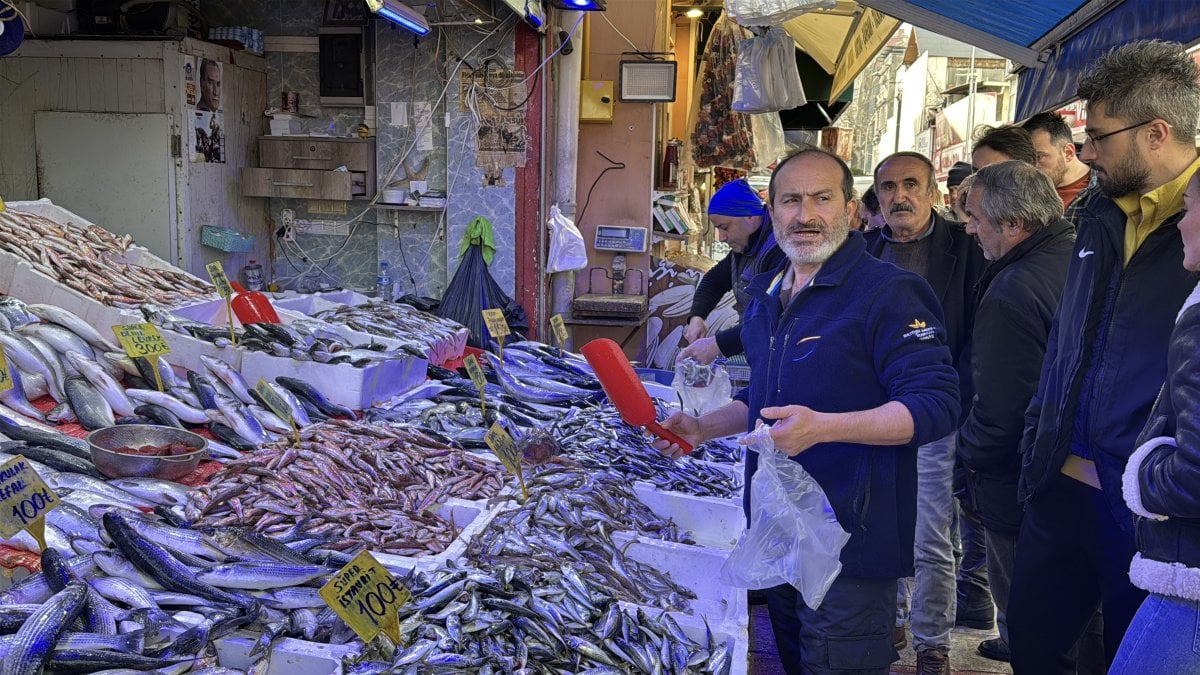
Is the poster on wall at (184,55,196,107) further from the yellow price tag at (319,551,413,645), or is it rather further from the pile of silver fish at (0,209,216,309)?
the yellow price tag at (319,551,413,645)

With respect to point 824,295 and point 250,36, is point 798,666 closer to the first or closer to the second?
point 824,295

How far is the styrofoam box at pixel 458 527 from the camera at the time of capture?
3.02 metres

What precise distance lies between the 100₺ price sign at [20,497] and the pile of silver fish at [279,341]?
2514 millimetres

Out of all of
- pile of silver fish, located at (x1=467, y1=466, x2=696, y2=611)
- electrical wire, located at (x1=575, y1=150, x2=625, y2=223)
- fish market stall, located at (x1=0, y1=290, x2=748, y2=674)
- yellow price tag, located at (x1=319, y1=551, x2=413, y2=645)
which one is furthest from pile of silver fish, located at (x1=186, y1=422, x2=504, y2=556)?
electrical wire, located at (x1=575, y1=150, x2=625, y2=223)

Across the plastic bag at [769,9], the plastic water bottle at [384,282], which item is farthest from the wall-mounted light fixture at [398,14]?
the plastic water bottle at [384,282]

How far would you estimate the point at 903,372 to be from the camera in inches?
94.2

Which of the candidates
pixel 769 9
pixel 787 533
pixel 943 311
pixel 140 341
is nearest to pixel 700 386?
pixel 943 311

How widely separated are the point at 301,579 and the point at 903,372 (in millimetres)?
1933

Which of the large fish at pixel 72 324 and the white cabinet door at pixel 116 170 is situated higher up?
the white cabinet door at pixel 116 170

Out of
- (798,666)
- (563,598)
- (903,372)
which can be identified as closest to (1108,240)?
(903,372)

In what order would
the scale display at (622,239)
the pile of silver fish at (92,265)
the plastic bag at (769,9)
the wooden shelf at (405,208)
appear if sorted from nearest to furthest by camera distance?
1. the pile of silver fish at (92,265)
2. the plastic bag at (769,9)
3. the wooden shelf at (405,208)
4. the scale display at (622,239)

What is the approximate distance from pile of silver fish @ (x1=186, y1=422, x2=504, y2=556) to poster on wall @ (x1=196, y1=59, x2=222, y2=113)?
5440mm

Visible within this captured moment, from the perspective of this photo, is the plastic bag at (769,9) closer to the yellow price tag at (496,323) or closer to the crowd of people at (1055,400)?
the yellow price tag at (496,323)

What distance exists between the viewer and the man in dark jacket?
329 cm
